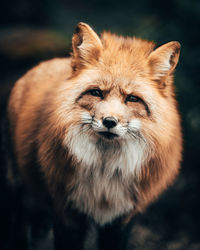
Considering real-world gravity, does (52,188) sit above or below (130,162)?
below

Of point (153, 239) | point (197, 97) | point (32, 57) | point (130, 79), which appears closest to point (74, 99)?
point (130, 79)

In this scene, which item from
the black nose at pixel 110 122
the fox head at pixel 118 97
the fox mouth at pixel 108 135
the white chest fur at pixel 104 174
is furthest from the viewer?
the white chest fur at pixel 104 174

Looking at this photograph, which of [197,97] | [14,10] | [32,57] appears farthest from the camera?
[14,10]

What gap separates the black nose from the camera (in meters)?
2.43

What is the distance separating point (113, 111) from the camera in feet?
8.23

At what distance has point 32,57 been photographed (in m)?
8.28

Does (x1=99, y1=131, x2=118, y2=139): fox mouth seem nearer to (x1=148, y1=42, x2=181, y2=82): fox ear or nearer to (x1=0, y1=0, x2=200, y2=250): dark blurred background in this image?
(x1=148, y1=42, x2=181, y2=82): fox ear

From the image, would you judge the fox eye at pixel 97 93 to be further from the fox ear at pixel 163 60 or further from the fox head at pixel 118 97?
the fox ear at pixel 163 60

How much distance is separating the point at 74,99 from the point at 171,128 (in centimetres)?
106

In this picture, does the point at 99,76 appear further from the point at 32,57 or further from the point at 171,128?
the point at 32,57

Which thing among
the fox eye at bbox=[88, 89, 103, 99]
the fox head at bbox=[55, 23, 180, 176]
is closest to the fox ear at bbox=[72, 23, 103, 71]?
the fox head at bbox=[55, 23, 180, 176]

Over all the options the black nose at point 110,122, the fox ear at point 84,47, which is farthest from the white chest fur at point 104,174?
the fox ear at point 84,47

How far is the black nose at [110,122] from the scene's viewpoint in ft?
7.97

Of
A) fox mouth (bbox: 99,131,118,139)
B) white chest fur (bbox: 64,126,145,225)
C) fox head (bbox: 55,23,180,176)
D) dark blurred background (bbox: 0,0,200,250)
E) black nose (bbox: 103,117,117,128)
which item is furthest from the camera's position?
dark blurred background (bbox: 0,0,200,250)
